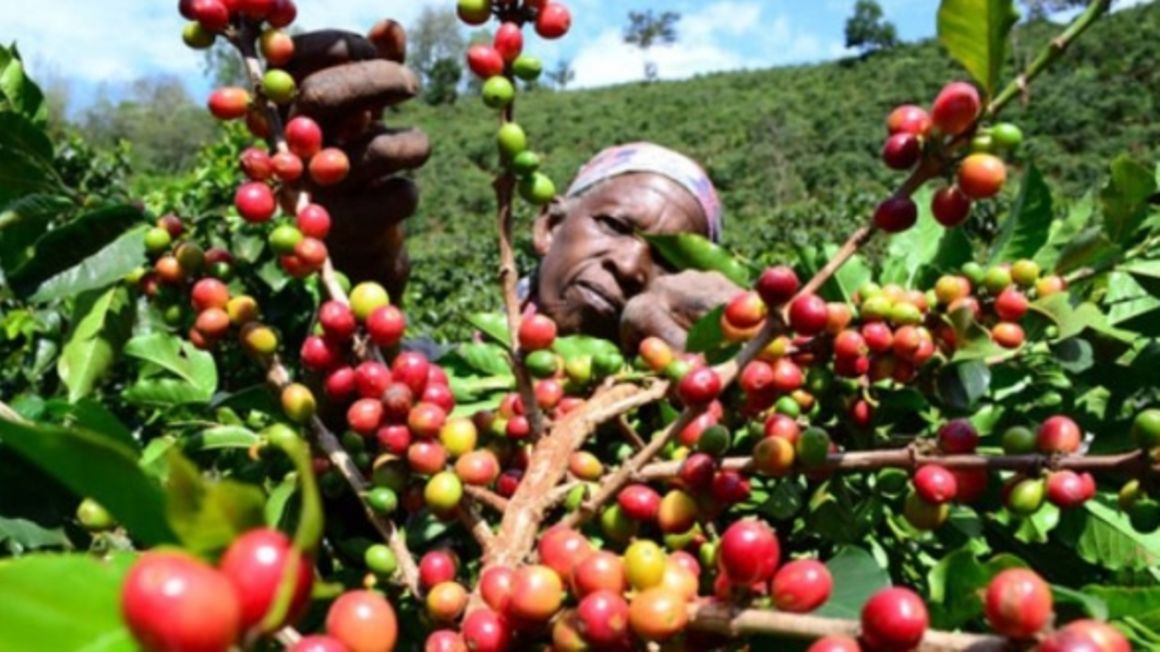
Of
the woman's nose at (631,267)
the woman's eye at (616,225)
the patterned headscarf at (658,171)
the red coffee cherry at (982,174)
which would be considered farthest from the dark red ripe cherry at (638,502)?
the patterned headscarf at (658,171)

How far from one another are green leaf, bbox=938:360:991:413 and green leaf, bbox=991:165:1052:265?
9.8 inches

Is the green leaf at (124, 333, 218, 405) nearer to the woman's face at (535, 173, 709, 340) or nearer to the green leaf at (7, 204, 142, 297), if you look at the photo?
the green leaf at (7, 204, 142, 297)

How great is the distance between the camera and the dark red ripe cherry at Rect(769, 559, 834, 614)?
25.9 inches

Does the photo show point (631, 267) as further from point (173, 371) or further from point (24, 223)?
point (24, 223)

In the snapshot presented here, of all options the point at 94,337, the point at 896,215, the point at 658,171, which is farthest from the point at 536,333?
the point at 658,171

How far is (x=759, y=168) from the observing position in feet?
128

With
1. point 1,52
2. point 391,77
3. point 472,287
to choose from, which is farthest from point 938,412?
point 472,287

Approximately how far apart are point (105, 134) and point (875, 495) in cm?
6522

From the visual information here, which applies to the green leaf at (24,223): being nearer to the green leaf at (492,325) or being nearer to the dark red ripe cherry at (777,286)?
the green leaf at (492,325)

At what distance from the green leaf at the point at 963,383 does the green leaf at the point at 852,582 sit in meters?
0.31

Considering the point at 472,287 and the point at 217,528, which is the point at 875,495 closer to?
the point at 217,528

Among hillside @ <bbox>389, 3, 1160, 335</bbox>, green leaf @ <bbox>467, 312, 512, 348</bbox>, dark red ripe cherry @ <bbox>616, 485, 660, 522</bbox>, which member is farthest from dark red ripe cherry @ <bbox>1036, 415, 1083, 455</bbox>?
hillside @ <bbox>389, 3, 1160, 335</bbox>

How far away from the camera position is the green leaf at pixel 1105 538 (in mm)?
1020

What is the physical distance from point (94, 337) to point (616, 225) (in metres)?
1.67
